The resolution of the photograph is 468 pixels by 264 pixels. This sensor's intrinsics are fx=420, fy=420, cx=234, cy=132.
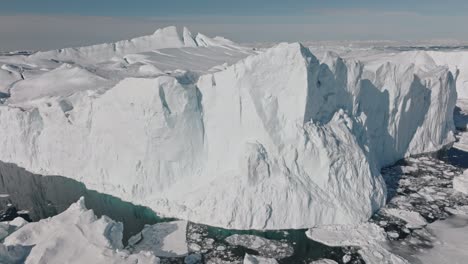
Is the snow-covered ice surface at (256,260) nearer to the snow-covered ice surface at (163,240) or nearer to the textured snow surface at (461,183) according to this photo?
the snow-covered ice surface at (163,240)

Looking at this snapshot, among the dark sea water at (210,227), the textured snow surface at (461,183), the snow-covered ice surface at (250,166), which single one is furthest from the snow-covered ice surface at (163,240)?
the textured snow surface at (461,183)

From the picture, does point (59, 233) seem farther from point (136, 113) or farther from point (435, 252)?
point (435, 252)

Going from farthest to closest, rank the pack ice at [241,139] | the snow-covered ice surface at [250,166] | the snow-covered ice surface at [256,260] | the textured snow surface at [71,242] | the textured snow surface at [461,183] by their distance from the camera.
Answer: the textured snow surface at [461,183], the pack ice at [241,139], the snow-covered ice surface at [250,166], the snow-covered ice surface at [256,260], the textured snow surface at [71,242]

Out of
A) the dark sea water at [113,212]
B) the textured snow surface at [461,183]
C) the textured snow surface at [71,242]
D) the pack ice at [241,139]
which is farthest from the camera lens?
the textured snow surface at [461,183]

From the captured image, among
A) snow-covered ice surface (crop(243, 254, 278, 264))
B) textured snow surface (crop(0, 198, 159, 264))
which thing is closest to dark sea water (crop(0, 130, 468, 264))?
snow-covered ice surface (crop(243, 254, 278, 264))

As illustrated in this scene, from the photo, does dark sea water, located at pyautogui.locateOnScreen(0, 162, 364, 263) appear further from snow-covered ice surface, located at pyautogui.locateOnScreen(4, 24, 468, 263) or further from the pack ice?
the pack ice

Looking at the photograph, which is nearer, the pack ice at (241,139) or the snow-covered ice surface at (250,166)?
the snow-covered ice surface at (250,166)
